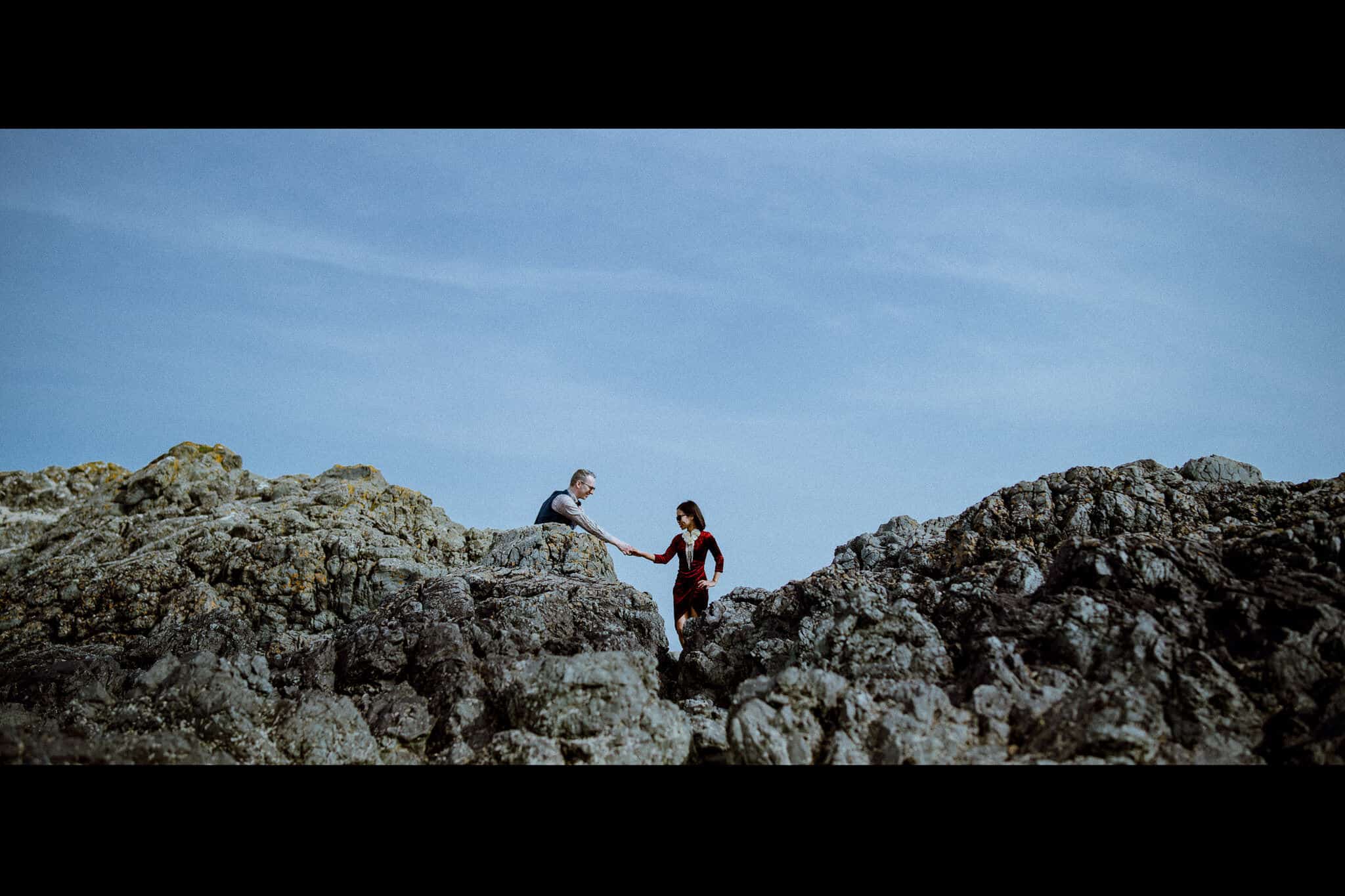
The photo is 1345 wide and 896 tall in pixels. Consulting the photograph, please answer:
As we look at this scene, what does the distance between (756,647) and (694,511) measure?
6.31ft

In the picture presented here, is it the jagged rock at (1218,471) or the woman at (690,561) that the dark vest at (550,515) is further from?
the jagged rock at (1218,471)

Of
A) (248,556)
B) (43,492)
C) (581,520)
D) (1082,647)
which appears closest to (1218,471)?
(1082,647)

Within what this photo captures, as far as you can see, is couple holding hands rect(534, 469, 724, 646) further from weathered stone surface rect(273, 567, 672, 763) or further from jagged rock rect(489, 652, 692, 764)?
jagged rock rect(489, 652, 692, 764)

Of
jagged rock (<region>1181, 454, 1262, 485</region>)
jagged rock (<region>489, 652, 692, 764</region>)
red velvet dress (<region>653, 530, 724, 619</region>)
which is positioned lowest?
jagged rock (<region>489, 652, 692, 764</region>)

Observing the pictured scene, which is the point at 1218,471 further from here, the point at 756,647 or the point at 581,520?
the point at 581,520

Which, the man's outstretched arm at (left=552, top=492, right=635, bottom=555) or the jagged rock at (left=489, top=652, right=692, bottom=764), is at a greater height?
the man's outstretched arm at (left=552, top=492, right=635, bottom=555)

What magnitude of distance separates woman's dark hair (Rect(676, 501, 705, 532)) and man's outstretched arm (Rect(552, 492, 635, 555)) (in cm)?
73

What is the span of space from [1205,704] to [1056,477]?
3.03 meters

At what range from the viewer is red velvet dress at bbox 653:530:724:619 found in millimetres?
8664

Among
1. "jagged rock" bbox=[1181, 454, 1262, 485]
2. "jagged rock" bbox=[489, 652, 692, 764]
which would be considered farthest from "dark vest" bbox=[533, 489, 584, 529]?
"jagged rock" bbox=[1181, 454, 1262, 485]

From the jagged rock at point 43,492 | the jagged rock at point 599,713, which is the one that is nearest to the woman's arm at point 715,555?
the jagged rock at point 599,713
